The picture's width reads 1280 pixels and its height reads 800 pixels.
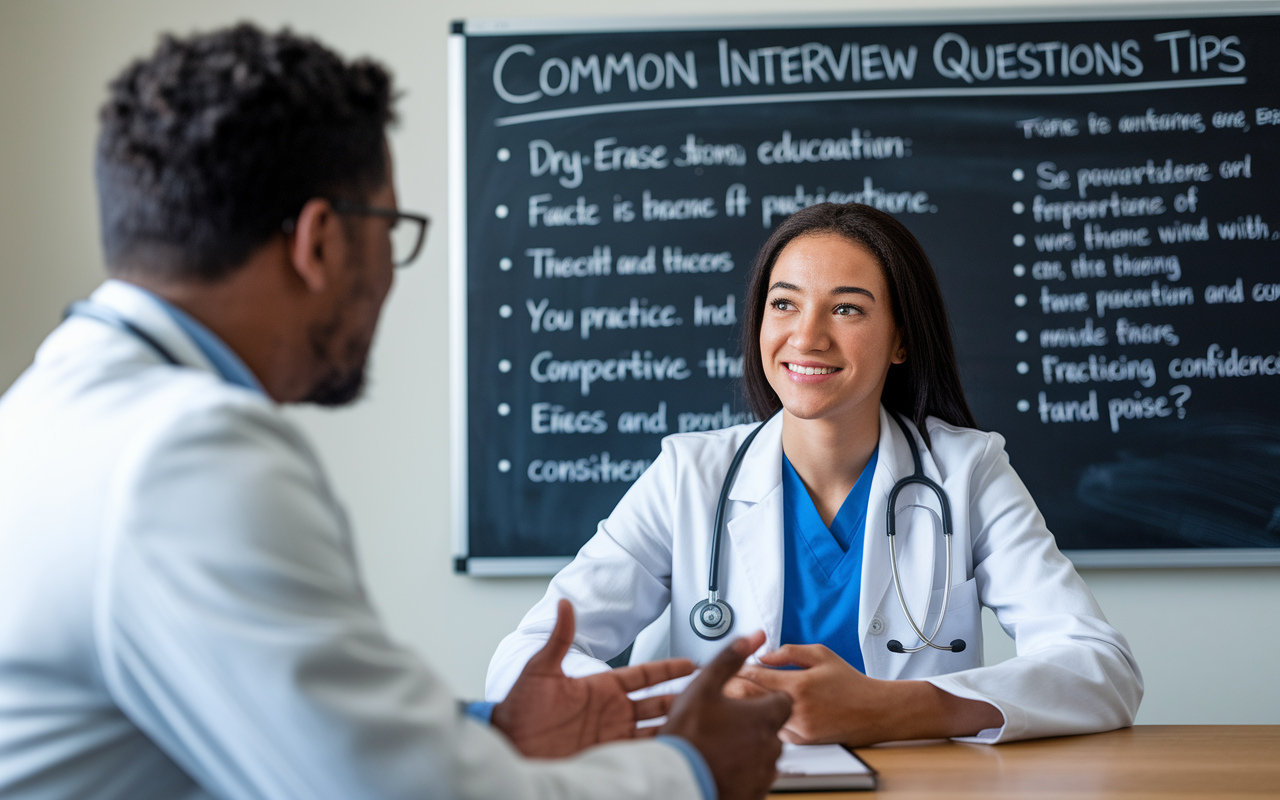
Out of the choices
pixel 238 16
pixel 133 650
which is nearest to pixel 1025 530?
pixel 133 650

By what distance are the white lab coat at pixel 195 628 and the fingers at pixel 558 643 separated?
37 centimetres

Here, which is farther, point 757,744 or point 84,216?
point 84,216

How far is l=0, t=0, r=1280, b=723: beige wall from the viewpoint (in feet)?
8.28

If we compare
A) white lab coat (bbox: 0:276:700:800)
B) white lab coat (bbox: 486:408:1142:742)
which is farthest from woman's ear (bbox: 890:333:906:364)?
white lab coat (bbox: 0:276:700:800)

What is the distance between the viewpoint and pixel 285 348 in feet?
2.59

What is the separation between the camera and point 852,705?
1184 millimetres

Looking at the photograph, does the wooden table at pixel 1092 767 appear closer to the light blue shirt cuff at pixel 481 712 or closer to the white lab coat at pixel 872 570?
the white lab coat at pixel 872 570

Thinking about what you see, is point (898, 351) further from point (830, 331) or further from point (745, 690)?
point (745, 690)

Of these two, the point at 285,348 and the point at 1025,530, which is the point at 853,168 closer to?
the point at 1025,530

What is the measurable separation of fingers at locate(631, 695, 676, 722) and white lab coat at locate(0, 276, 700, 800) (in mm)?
424

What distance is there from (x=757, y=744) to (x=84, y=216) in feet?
8.27

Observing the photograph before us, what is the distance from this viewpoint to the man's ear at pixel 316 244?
765 millimetres

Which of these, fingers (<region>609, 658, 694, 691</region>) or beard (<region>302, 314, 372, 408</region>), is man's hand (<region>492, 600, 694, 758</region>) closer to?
fingers (<region>609, 658, 694, 691</region>)

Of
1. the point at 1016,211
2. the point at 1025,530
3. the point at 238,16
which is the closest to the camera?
the point at 1025,530
